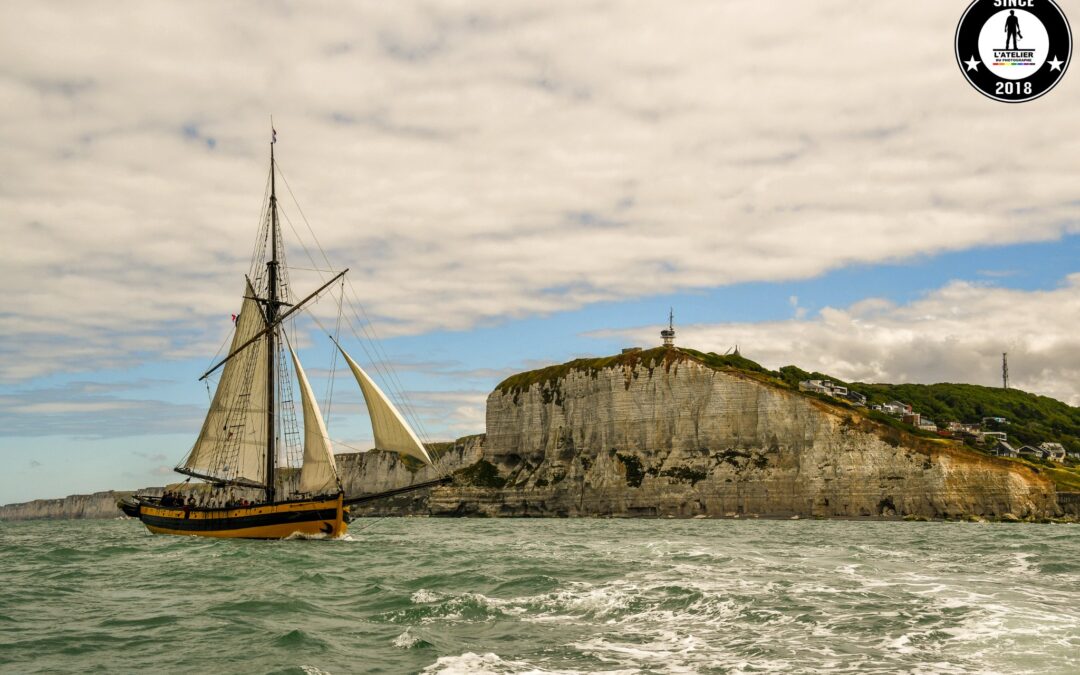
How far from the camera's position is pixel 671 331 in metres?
143

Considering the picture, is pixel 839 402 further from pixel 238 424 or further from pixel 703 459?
pixel 238 424

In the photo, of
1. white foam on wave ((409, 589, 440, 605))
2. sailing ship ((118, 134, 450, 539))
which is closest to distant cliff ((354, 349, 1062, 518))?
sailing ship ((118, 134, 450, 539))

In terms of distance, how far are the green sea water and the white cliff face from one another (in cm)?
6935

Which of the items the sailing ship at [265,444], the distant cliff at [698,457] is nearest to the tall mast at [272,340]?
the sailing ship at [265,444]

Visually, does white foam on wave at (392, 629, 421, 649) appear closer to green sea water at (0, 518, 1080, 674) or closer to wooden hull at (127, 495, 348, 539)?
green sea water at (0, 518, 1080, 674)

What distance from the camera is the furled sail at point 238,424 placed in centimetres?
Answer: 5766

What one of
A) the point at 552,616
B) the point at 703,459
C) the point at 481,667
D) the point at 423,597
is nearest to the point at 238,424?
the point at 423,597

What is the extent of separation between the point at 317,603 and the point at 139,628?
15.6 ft

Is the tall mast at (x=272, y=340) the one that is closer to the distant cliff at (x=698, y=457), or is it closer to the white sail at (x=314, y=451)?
the white sail at (x=314, y=451)

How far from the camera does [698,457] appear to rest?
11312 cm

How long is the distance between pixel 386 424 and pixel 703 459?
2716 inches

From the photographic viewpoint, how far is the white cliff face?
3844 inches

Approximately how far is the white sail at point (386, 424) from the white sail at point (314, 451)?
12.0 feet

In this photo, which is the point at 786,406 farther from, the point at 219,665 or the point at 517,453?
the point at 219,665
